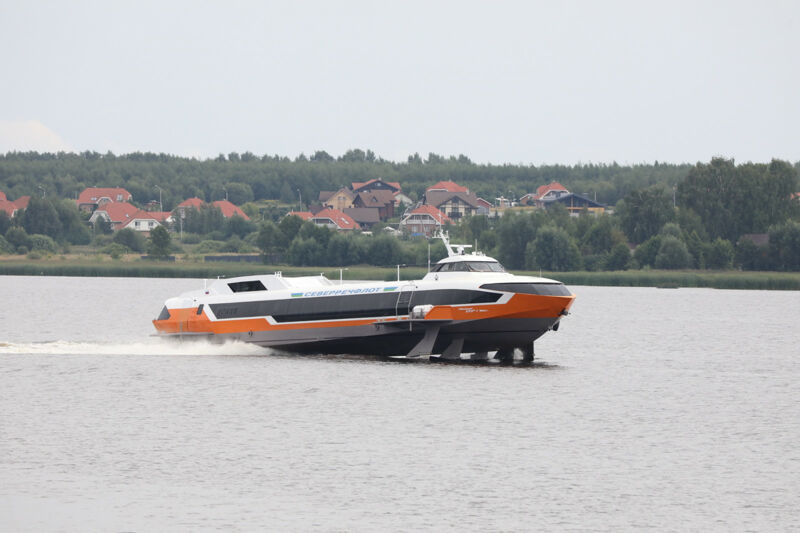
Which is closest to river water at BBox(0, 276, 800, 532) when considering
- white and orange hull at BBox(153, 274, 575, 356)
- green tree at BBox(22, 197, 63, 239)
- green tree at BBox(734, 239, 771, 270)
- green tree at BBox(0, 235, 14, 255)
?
white and orange hull at BBox(153, 274, 575, 356)

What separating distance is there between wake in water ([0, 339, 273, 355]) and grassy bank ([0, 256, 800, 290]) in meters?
53.8

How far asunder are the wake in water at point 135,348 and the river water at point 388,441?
12cm

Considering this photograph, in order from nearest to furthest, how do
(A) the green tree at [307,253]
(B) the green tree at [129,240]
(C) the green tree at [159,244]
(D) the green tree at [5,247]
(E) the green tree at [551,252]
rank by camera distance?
(E) the green tree at [551,252], (A) the green tree at [307,253], (C) the green tree at [159,244], (B) the green tree at [129,240], (D) the green tree at [5,247]

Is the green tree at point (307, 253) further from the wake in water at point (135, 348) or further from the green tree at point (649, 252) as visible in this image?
the wake in water at point (135, 348)

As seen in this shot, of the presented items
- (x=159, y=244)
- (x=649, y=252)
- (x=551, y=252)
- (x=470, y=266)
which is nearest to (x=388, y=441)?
(x=470, y=266)

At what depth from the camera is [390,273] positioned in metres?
126

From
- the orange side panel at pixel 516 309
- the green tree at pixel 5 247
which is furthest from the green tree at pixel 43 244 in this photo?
the orange side panel at pixel 516 309

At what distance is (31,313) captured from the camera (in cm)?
8794

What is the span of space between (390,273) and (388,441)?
90.4 metres

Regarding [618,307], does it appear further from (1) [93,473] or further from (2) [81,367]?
(1) [93,473]

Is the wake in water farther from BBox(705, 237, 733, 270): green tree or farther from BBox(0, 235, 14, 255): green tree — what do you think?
BBox(0, 235, 14, 255): green tree

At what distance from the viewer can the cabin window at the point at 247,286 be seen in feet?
178

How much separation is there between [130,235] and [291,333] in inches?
5035

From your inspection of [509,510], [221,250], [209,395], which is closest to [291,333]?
[209,395]
